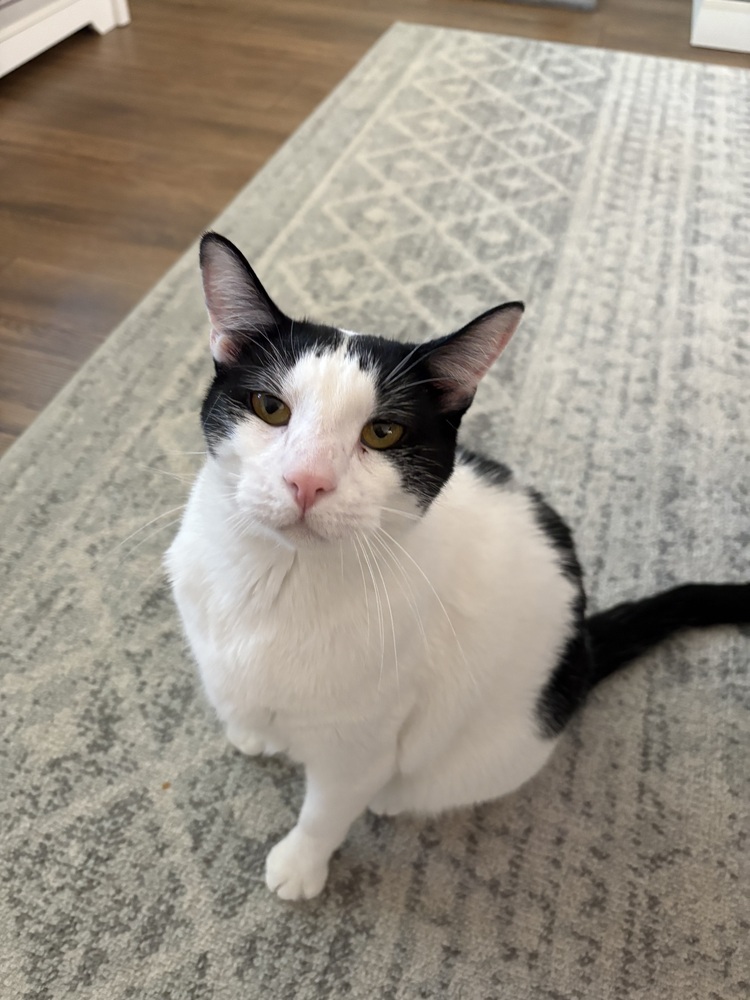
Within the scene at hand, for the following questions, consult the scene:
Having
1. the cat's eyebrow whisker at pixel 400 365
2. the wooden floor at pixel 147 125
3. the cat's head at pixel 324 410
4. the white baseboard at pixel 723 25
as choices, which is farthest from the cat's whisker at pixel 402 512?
the white baseboard at pixel 723 25

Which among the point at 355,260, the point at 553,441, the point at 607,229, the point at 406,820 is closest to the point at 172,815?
the point at 406,820

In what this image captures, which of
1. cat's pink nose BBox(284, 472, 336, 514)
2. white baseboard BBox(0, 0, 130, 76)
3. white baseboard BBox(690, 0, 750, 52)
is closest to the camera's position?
cat's pink nose BBox(284, 472, 336, 514)

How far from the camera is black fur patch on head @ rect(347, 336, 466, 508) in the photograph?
0.74 meters

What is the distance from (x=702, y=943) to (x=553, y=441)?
2.92ft

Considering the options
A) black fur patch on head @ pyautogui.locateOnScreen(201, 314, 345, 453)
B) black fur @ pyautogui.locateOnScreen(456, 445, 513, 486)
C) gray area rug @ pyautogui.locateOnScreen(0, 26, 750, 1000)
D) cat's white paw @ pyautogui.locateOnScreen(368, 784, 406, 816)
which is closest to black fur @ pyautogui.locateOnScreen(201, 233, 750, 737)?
black fur patch on head @ pyautogui.locateOnScreen(201, 314, 345, 453)

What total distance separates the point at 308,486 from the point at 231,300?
228 mm

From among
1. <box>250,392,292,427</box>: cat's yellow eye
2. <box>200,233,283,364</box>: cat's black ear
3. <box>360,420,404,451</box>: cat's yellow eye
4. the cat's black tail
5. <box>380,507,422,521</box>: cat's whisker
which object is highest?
<box>200,233,283,364</box>: cat's black ear

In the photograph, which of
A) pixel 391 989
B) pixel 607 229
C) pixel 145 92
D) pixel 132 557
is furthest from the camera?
pixel 145 92

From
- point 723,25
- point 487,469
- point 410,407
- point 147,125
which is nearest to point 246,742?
point 487,469

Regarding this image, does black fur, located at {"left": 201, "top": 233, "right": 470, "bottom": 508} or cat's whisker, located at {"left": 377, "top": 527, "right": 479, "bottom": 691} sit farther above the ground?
black fur, located at {"left": 201, "top": 233, "right": 470, "bottom": 508}

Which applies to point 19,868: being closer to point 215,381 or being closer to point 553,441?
point 215,381

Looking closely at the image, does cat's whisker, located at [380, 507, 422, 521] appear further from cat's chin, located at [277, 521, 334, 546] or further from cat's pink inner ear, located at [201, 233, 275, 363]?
cat's pink inner ear, located at [201, 233, 275, 363]

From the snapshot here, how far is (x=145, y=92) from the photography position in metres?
2.63

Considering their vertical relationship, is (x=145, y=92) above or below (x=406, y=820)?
above
